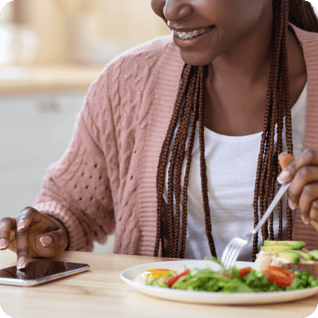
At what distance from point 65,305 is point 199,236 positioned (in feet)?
1.78

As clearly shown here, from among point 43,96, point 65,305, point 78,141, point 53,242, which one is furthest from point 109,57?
point 65,305

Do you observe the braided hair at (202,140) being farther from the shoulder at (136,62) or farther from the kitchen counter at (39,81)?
the kitchen counter at (39,81)

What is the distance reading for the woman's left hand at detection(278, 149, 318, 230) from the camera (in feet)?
2.60

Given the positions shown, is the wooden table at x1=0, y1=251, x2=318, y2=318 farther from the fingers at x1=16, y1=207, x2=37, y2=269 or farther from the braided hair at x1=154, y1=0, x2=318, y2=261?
the braided hair at x1=154, y1=0, x2=318, y2=261

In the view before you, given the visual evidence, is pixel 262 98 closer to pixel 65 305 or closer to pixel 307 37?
pixel 307 37

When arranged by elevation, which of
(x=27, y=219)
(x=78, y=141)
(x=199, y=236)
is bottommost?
(x=199, y=236)

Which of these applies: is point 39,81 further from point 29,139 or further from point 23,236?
point 23,236

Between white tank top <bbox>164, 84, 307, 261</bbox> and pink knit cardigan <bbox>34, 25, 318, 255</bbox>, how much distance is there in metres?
0.09

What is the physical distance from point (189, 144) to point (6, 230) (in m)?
0.41

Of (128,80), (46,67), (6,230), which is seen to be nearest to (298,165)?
(6,230)

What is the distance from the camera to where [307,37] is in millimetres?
1236

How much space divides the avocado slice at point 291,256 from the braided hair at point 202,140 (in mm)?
280

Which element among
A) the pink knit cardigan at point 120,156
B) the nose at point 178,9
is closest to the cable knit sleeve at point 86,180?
the pink knit cardigan at point 120,156

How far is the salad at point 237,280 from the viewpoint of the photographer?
0.74m
